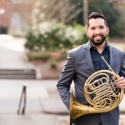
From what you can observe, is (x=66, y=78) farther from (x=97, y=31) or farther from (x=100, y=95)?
(x=97, y=31)

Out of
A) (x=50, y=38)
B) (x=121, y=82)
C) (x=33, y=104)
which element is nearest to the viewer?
(x=121, y=82)

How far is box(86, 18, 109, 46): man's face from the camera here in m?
3.15

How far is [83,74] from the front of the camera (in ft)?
10.7

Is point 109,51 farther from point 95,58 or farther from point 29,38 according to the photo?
point 29,38

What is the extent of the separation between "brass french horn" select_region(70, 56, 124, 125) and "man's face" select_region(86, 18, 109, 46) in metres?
0.27

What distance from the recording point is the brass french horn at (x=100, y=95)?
10.0 feet

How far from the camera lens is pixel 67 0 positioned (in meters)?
31.0

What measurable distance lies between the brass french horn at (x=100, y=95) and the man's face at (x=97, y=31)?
0.90 feet

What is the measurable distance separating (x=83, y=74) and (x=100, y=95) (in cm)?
29

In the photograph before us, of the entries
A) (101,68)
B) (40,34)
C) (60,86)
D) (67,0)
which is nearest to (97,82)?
(101,68)

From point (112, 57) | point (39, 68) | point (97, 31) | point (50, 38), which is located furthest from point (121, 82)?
point (50, 38)

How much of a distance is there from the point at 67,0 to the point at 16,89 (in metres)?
19.9

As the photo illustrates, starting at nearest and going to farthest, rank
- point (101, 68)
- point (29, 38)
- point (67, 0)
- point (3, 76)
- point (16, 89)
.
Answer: point (101, 68) → point (16, 89) → point (3, 76) → point (29, 38) → point (67, 0)

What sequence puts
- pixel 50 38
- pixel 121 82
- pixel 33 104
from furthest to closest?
1. pixel 50 38
2. pixel 33 104
3. pixel 121 82
